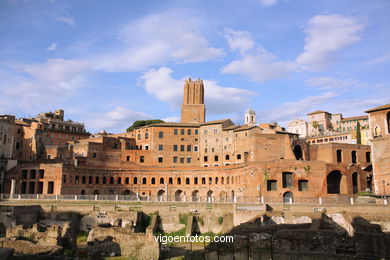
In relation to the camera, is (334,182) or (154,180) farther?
(154,180)

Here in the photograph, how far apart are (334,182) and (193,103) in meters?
39.8

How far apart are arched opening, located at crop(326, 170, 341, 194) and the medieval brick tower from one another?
3453 cm

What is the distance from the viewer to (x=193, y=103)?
86.6 metres

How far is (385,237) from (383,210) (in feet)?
60.7

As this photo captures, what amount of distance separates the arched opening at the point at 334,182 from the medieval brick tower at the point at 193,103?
3453 cm

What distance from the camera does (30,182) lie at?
62469 millimetres

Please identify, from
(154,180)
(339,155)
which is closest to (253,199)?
(339,155)

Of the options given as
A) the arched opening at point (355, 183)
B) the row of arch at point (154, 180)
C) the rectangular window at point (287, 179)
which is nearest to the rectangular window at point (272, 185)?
the rectangular window at point (287, 179)

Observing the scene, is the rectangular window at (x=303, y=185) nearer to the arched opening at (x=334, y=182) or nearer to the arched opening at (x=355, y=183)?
the arched opening at (x=334, y=182)

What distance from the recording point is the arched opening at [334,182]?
55.6m

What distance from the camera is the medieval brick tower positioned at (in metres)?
84.6

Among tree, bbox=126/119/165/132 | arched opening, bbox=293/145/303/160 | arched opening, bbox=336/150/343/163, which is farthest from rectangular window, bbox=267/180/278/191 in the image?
tree, bbox=126/119/165/132

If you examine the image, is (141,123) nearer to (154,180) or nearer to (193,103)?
(193,103)

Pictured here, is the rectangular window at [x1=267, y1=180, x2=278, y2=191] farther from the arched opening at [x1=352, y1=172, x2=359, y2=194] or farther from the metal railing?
the arched opening at [x1=352, y1=172, x2=359, y2=194]
